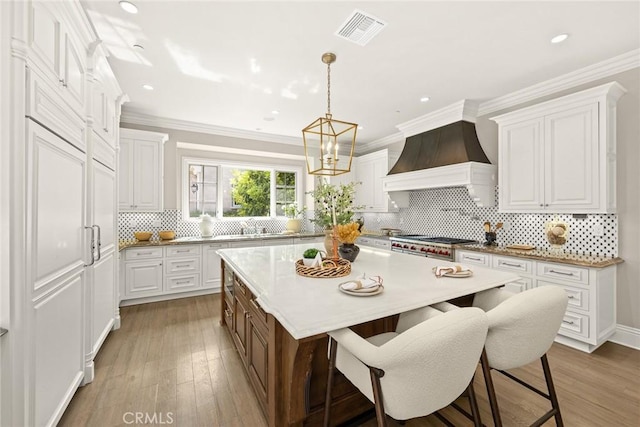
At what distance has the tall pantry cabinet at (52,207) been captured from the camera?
1.24 m

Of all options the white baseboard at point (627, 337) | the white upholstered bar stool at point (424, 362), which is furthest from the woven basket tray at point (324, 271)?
the white baseboard at point (627, 337)

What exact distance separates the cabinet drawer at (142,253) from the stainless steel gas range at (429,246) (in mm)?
3669

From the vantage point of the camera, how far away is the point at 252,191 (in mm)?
5613

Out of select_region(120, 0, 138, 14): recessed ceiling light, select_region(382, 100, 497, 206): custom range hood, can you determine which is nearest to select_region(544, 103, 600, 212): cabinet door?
select_region(382, 100, 497, 206): custom range hood

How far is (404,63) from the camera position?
2.79 m

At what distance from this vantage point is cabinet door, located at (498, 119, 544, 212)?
3102mm

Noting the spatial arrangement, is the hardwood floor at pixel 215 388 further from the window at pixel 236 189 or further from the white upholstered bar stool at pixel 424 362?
the window at pixel 236 189

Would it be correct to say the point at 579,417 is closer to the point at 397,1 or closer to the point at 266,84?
the point at 397,1

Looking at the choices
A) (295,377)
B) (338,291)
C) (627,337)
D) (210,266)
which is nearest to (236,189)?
(210,266)

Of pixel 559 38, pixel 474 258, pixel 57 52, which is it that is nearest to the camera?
pixel 57 52

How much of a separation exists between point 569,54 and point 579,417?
3.06 meters

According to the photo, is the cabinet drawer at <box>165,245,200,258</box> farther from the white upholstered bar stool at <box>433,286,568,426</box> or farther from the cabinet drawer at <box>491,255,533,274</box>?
the cabinet drawer at <box>491,255,533,274</box>

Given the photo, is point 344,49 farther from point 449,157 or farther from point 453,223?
point 453,223

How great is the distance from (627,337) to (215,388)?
3913 millimetres
